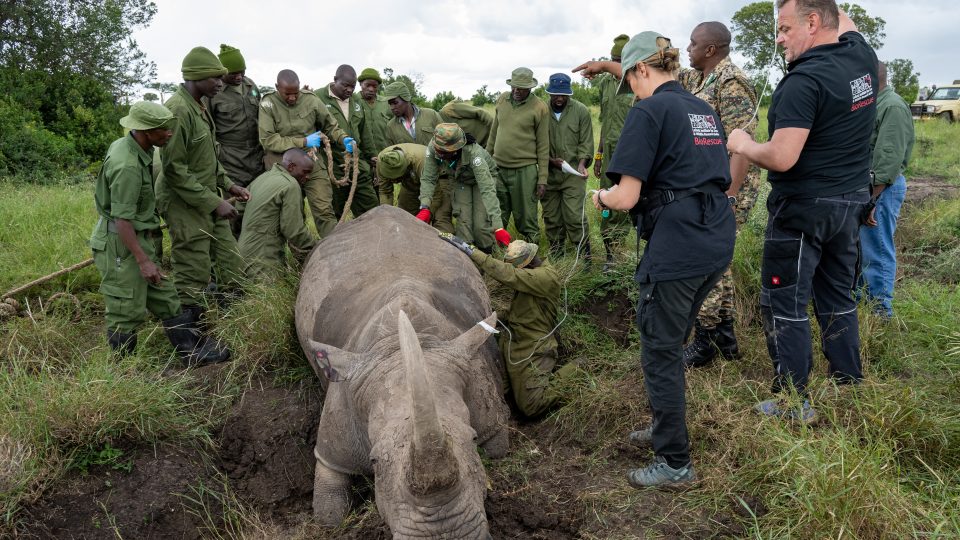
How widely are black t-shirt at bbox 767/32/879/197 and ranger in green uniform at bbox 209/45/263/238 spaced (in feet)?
18.9

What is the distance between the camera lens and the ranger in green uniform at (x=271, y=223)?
651 cm

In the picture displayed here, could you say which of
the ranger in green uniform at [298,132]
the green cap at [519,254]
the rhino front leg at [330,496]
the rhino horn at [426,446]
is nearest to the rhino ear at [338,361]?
the rhino front leg at [330,496]

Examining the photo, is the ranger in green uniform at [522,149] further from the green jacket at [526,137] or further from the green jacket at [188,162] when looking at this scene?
the green jacket at [188,162]

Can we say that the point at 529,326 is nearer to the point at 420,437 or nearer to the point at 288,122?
the point at 420,437

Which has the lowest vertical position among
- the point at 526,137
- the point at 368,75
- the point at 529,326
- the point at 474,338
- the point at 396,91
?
the point at 529,326

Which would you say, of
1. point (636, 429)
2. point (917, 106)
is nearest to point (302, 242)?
point (636, 429)

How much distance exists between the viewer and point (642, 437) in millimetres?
4492

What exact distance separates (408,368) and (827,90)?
2.84 metres

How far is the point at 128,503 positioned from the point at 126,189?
233cm

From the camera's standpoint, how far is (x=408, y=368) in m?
2.92

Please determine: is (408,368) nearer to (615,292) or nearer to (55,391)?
(55,391)

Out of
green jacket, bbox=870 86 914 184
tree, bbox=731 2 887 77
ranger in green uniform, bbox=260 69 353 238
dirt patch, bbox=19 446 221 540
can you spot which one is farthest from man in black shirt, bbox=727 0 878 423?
tree, bbox=731 2 887 77

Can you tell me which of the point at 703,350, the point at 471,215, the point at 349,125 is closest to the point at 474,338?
the point at 703,350

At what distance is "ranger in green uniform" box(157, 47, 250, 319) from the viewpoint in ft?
19.7
